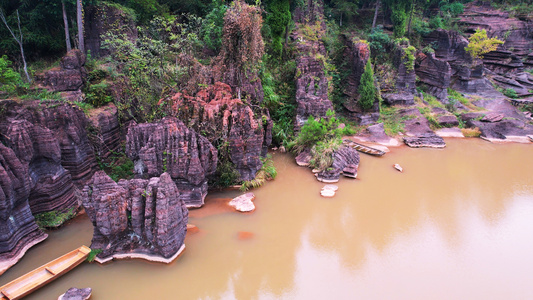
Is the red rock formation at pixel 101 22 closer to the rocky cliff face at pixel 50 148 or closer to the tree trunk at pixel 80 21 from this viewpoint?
the tree trunk at pixel 80 21

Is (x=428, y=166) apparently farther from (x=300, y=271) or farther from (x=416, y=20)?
(x=416, y=20)

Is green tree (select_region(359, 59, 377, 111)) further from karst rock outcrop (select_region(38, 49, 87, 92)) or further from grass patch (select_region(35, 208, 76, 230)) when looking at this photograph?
grass patch (select_region(35, 208, 76, 230))

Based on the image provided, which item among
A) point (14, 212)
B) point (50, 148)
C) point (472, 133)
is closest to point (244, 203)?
point (50, 148)

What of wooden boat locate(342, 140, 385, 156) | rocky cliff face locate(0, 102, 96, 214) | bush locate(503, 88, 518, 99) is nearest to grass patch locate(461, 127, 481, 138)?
bush locate(503, 88, 518, 99)

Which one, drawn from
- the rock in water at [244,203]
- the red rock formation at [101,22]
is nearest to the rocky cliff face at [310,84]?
the rock in water at [244,203]

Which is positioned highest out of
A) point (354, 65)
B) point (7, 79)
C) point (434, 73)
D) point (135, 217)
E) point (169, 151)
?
point (354, 65)

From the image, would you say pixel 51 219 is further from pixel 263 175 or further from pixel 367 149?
pixel 367 149
